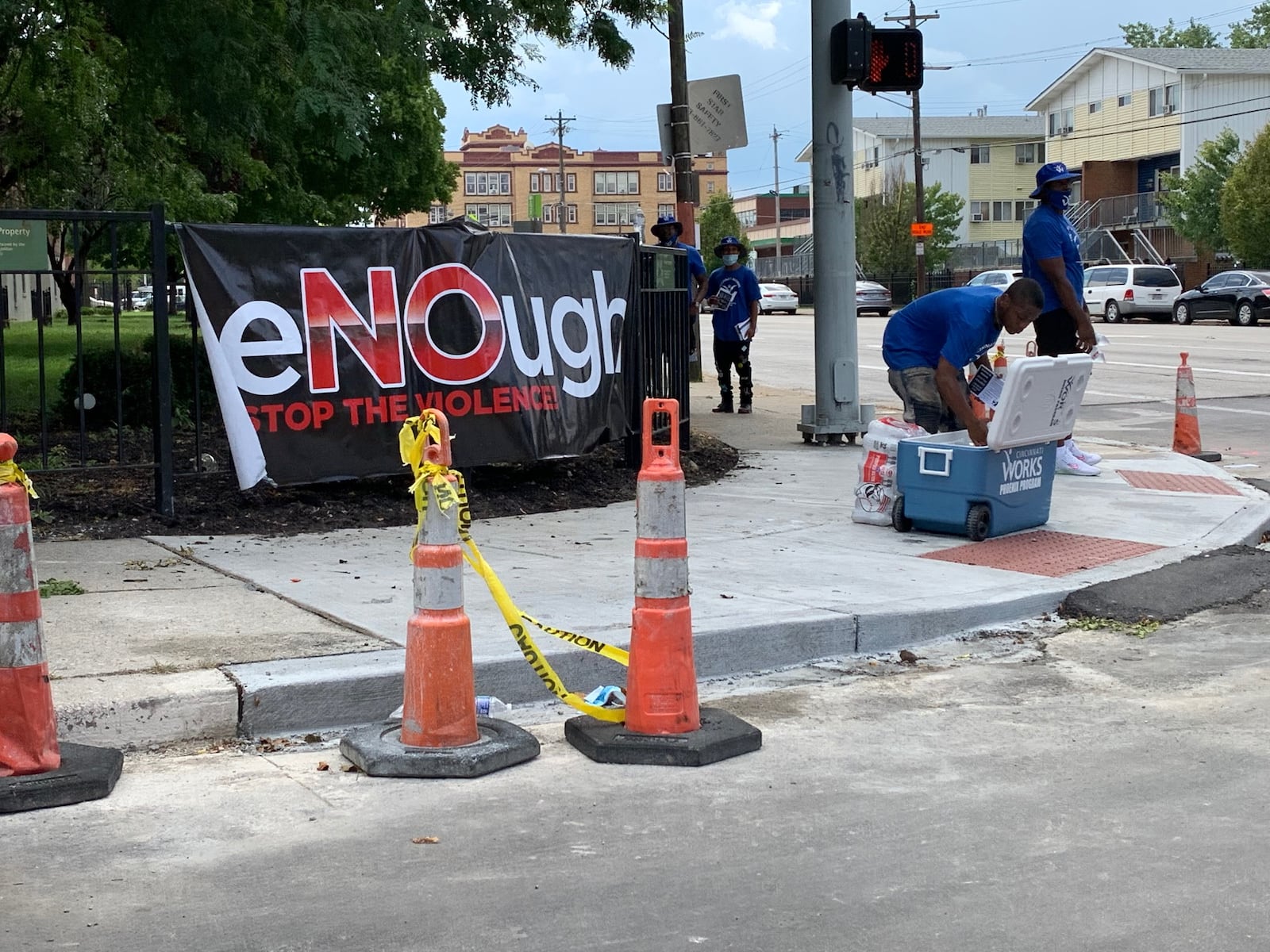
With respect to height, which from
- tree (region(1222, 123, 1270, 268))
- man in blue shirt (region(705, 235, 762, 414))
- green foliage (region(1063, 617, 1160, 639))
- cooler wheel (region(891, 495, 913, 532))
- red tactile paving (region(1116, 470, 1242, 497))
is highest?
tree (region(1222, 123, 1270, 268))

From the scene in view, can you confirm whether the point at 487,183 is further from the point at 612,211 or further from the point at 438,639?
the point at 438,639

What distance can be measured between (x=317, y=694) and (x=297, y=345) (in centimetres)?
370

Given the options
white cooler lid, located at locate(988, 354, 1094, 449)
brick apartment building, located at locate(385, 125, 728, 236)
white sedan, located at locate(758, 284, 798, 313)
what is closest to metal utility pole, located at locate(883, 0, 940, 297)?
white sedan, located at locate(758, 284, 798, 313)

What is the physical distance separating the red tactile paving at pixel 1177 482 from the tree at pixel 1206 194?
45576mm

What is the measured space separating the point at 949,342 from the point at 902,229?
196 ft

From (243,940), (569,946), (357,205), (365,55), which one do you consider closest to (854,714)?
(569,946)

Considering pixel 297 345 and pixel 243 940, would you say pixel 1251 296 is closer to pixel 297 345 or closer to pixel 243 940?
pixel 297 345

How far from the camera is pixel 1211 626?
697 centimetres

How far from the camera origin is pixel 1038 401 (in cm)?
840

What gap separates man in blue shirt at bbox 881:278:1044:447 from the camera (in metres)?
8.46

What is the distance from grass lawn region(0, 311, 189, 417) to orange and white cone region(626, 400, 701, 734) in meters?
4.92

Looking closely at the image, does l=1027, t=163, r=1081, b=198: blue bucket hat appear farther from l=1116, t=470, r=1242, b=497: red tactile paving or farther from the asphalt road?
the asphalt road

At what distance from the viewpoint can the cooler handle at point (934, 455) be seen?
8.42 metres

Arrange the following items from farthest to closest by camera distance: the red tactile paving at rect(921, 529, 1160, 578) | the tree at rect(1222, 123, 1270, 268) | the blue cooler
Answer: the tree at rect(1222, 123, 1270, 268)
the blue cooler
the red tactile paving at rect(921, 529, 1160, 578)
